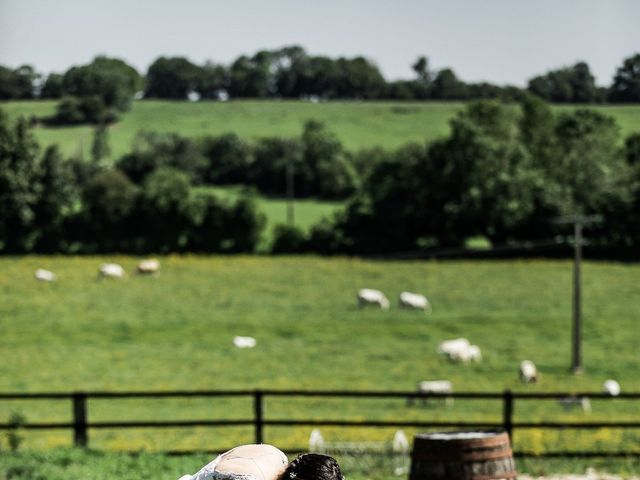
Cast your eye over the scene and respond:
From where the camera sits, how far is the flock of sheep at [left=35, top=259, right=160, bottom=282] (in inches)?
1979

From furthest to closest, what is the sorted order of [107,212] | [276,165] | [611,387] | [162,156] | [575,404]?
[276,165] → [162,156] → [107,212] → [611,387] → [575,404]

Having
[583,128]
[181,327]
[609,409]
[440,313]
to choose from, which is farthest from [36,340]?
[583,128]

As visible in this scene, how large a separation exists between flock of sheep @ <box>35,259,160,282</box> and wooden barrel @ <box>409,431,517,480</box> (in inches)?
1720

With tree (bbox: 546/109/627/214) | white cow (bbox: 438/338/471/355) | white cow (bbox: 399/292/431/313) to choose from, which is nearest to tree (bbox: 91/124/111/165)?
tree (bbox: 546/109/627/214)

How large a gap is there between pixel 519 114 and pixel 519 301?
35.7 meters

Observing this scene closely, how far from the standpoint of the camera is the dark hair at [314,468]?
4.05 m

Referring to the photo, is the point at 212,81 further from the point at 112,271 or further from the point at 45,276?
the point at 45,276

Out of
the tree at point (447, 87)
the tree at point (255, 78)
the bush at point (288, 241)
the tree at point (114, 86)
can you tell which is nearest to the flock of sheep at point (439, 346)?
the bush at point (288, 241)

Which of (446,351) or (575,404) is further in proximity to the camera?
(446,351)

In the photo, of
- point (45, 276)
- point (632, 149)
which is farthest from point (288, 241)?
point (632, 149)

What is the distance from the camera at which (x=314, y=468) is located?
4094 mm

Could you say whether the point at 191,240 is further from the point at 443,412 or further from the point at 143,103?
the point at 143,103

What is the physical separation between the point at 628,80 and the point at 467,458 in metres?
8.80

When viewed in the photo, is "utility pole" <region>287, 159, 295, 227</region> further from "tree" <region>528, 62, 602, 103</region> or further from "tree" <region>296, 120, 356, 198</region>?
"tree" <region>528, 62, 602, 103</region>
